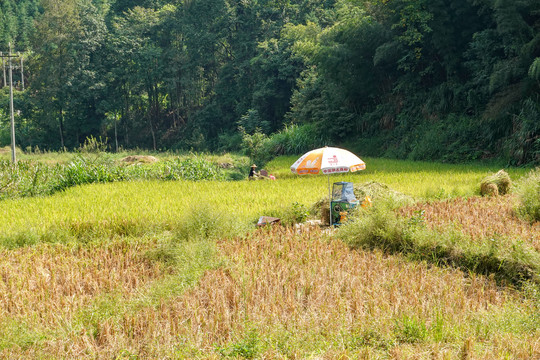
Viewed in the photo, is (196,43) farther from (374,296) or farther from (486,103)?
(374,296)

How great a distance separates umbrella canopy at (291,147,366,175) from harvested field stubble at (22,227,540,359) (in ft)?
7.52

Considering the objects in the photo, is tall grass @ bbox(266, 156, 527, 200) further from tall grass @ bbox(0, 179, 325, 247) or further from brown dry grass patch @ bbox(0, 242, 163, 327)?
brown dry grass patch @ bbox(0, 242, 163, 327)

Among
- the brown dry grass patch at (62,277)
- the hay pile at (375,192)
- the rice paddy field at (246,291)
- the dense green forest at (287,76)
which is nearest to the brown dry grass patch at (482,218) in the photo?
the rice paddy field at (246,291)

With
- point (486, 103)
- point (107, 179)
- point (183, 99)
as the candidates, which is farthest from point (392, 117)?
point (183, 99)

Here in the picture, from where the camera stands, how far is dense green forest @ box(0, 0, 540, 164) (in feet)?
53.8

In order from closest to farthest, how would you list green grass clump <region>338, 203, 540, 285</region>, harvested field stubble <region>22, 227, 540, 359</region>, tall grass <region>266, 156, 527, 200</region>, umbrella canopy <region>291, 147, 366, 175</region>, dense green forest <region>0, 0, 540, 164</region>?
harvested field stubble <region>22, 227, 540, 359</region> → green grass clump <region>338, 203, 540, 285</region> → umbrella canopy <region>291, 147, 366, 175</region> → tall grass <region>266, 156, 527, 200</region> → dense green forest <region>0, 0, 540, 164</region>

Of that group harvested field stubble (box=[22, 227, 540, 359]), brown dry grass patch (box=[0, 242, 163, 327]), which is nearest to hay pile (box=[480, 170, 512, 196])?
harvested field stubble (box=[22, 227, 540, 359])

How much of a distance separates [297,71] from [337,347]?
29531 mm

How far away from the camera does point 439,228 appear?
5941 millimetres

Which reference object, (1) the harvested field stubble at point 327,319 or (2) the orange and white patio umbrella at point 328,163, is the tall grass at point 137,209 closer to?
(2) the orange and white patio umbrella at point 328,163

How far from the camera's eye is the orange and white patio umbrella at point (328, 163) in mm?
7027

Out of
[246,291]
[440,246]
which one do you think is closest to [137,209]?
[246,291]

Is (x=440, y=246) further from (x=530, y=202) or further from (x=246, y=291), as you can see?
(x=246, y=291)

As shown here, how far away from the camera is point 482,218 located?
6.71m
